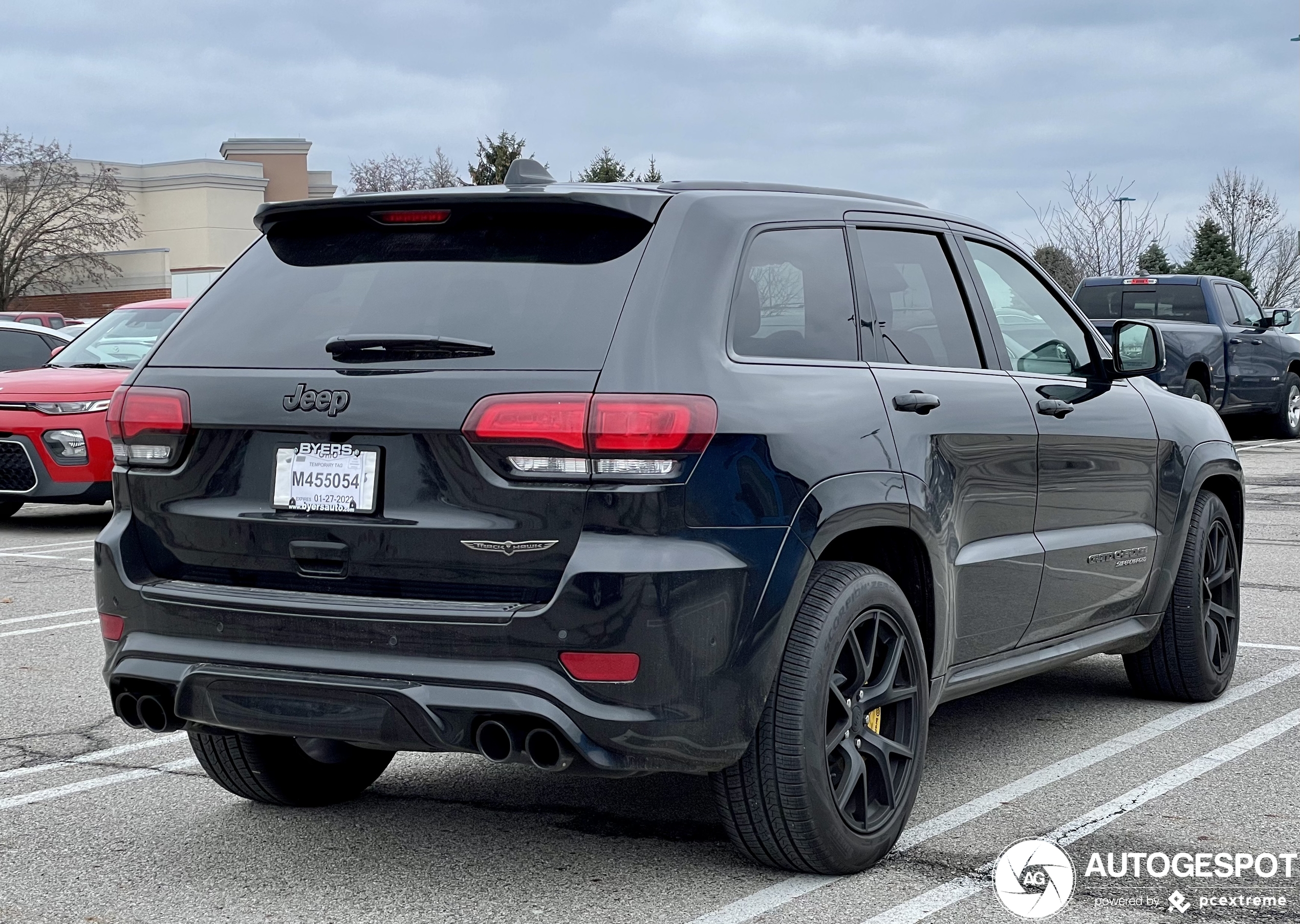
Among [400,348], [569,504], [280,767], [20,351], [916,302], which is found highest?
[916,302]

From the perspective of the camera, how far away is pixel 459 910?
385 cm

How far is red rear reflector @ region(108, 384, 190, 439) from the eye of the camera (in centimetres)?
406

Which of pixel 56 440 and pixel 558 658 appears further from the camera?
pixel 56 440

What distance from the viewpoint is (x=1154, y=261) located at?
49.6m

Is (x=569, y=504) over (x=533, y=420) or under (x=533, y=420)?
under

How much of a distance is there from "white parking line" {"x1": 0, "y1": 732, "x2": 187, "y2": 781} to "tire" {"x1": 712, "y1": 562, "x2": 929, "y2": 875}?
8.17ft

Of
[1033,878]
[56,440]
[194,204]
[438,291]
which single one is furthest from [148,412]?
[194,204]

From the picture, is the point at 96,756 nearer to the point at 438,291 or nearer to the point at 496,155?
the point at 438,291

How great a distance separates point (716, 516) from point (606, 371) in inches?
16.0

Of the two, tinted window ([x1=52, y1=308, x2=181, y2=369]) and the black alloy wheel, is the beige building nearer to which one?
tinted window ([x1=52, y1=308, x2=181, y2=369])

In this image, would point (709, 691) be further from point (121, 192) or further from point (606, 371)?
point (121, 192)

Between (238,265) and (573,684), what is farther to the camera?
(238,265)

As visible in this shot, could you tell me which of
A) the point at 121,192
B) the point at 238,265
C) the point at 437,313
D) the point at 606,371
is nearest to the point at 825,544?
the point at 606,371

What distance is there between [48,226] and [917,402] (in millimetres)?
59232
